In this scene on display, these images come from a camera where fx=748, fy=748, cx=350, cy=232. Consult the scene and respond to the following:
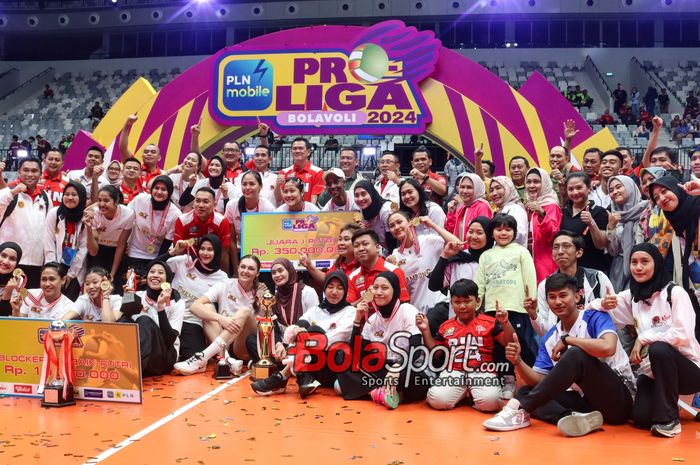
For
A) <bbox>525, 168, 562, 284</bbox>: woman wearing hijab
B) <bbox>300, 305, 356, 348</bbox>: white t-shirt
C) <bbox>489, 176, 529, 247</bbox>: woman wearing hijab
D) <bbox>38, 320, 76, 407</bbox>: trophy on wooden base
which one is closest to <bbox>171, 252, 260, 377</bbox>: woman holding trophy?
<bbox>300, 305, 356, 348</bbox>: white t-shirt

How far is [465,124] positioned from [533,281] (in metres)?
4.04

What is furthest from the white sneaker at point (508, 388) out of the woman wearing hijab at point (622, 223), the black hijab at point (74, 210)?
the black hijab at point (74, 210)

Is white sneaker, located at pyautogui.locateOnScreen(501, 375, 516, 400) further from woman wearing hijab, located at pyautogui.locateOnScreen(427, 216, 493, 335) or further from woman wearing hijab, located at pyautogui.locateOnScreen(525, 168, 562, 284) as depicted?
woman wearing hijab, located at pyautogui.locateOnScreen(525, 168, 562, 284)

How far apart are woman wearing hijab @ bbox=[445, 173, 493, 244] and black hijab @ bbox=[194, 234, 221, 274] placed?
236 cm

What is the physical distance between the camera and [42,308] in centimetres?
673

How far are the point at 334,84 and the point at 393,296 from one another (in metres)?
4.78

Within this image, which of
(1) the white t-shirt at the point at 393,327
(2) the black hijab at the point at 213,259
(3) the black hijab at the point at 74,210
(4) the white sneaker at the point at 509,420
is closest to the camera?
(4) the white sneaker at the point at 509,420

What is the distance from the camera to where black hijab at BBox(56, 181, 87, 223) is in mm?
7719

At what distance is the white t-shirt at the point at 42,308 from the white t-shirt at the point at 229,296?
50.8 inches

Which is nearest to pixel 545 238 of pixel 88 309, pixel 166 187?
pixel 166 187

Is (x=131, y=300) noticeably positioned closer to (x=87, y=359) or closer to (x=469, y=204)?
(x=87, y=359)

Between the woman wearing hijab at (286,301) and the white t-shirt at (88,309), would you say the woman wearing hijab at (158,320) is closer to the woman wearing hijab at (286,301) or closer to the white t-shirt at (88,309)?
the white t-shirt at (88,309)

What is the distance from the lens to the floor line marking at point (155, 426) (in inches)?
175

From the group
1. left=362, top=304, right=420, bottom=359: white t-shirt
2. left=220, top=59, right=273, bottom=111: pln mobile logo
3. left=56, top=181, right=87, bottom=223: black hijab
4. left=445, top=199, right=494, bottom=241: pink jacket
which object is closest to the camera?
left=362, top=304, right=420, bottom=359: white t-shirt
